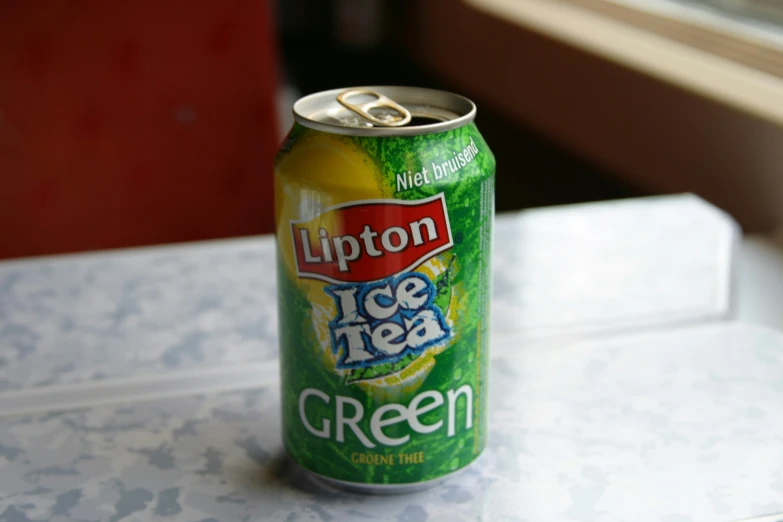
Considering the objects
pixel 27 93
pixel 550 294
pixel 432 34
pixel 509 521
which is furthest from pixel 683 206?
pixel 432 34

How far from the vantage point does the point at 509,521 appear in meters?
0.58

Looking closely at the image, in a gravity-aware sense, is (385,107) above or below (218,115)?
→ above

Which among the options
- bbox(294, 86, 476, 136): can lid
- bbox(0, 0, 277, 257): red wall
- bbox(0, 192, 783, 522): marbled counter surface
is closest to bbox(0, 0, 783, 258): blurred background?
bbox(0, 0, 277, 257): red wall

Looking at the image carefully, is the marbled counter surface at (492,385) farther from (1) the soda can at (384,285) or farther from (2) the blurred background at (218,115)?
(2) the blurred background at (218,115)

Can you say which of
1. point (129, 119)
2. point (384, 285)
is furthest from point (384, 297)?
point (129, 119)

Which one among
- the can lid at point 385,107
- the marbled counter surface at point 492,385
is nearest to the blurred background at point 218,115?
the marbled counter surface at point 492,385

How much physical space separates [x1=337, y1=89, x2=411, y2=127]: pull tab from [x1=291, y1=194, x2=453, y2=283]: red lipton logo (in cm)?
6

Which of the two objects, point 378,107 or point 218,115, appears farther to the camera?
point 218,115

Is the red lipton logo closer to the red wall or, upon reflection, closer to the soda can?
the soda can

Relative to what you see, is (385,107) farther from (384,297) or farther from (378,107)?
(384,297)

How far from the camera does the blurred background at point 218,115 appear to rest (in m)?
1.48

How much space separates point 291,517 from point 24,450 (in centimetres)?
22

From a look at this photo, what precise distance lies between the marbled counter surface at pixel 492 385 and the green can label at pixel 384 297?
0.18 ft

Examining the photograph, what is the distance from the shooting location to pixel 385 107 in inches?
23.7
